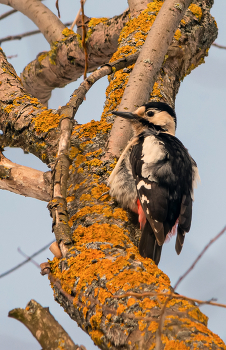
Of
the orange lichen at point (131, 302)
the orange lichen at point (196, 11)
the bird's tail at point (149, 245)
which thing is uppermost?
the orange lichen at point (196, 11)

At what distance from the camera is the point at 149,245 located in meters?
1.75

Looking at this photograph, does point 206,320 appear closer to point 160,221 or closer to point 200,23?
point 160,221

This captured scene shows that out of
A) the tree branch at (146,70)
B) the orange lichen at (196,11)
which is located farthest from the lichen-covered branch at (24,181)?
the orange lichen at (196,11)

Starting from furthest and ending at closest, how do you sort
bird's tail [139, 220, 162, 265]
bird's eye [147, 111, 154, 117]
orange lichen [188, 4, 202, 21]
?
orange lichen [188, 4, 202, 21]
bird's eye [147, 111, 154, 117]
bird's tail [139, 220, 162, 265]

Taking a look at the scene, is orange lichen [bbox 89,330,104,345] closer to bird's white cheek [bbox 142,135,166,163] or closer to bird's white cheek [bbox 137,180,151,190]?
bird's white cheek [bbox 137,180,151,190]

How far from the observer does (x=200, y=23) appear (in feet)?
9.93

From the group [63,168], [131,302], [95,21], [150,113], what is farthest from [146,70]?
[131,302]

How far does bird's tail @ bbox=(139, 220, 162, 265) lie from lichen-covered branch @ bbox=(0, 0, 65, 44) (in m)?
2.20

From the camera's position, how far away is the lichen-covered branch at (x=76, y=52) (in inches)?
131

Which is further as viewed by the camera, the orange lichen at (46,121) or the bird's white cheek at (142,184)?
the orange lichen at (46,121)

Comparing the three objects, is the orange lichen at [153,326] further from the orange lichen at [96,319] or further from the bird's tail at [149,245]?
the bird's tail at [149,245]

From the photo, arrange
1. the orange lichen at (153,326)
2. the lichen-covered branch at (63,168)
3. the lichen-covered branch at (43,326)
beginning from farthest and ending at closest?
the lichen-covered branch at (63,168)
the orange lichen at (153,326)
the lichen-covered branch at (43,326)

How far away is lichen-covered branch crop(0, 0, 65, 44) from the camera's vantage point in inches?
138

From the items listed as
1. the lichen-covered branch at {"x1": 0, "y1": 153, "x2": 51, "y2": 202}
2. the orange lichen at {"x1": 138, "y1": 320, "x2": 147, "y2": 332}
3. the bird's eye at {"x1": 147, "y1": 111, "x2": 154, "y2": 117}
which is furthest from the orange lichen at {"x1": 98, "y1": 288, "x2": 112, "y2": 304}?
the bird's eye at {"x1": 147, "y1": 111, "x2": 154, "y2": 117}
